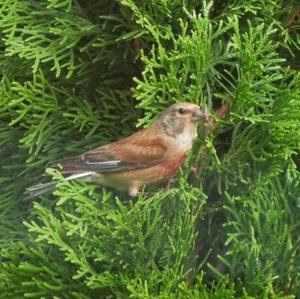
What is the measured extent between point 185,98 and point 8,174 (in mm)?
850

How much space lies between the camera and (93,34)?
3.53 meters

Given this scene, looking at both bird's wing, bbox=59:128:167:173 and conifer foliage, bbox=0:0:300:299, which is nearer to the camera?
conifer foliage, bbox=0:0:300:299

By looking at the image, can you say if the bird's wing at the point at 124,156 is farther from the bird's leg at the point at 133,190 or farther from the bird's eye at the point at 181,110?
the bird's eye at the point at 181,110

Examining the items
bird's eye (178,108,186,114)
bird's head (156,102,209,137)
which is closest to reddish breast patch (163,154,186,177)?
bird's head (156,102,209,137)

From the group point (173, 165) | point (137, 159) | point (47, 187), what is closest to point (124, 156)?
point (137, 159)

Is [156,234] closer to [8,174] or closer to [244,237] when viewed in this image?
[244,237]

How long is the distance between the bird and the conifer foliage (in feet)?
0.21

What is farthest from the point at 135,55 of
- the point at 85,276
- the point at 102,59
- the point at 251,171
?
the point at 85,276

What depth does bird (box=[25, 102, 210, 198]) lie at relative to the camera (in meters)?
3.39

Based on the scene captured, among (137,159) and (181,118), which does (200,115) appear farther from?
(137,159)

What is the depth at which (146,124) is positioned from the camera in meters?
3.30

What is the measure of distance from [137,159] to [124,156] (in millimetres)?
74

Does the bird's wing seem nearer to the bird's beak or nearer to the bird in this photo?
the bird

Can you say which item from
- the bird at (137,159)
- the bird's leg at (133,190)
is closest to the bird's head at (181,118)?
the bird at (137,159)
